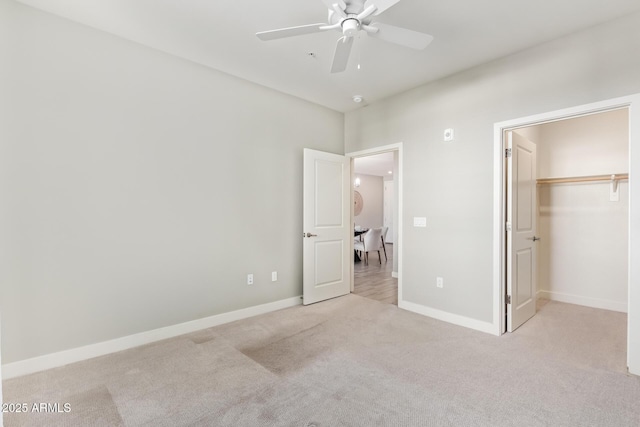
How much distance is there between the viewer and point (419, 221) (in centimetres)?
359

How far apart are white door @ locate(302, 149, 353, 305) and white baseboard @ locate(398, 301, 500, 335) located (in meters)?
0.97

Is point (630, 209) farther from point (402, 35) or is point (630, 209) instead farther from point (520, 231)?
point (402, 35)

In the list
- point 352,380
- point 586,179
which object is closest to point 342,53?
point 352,380

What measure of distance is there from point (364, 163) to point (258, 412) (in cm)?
726

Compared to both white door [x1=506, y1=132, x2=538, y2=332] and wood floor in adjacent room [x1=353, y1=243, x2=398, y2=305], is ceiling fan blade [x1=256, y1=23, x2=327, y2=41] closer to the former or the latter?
white door [x1=506, y1=132, x2=538, y2=332]

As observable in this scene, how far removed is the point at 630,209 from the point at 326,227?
288cm

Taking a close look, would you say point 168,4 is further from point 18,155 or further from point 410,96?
point 410,96

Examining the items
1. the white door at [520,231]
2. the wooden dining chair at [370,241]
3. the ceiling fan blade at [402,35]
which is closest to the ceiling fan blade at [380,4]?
the ceiling fan blade at [402,35]

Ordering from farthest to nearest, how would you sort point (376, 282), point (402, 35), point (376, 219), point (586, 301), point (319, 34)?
point (376, 219) < point (376, 282) < point (586, 301) < point (319, 34) < point (402, 35)

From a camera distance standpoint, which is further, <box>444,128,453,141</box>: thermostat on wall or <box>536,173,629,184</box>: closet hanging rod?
<box>536,173,629,184</box>: closet hanging rod

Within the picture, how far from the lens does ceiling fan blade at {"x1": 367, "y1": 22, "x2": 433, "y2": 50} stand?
195 centimetres

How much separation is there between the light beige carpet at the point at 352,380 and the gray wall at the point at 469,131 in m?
0.62

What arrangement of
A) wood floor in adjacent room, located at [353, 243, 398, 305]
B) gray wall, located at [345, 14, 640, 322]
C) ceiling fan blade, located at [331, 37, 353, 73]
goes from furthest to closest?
wood floor in adjacent room, located at [353, 243, 398, 305]
gray wall, located at [345, 14, 640, 322]
ceiling fan blade, located at [331, 37, 353, 73]

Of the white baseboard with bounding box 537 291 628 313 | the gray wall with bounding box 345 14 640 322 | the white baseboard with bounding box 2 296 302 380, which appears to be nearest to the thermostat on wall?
the gray wall with bounding box 345 14 640 322
